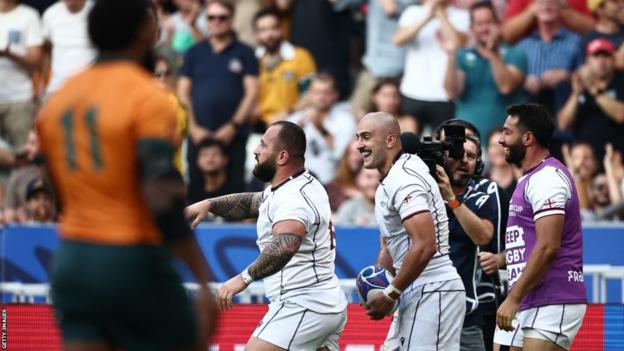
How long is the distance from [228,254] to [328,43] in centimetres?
436

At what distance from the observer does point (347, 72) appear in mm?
17312


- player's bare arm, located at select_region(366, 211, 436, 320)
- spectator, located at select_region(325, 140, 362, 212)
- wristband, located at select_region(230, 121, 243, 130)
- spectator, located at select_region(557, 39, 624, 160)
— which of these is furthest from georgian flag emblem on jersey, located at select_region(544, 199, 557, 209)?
wristband, located at select_region(230, 121, 243, 130)

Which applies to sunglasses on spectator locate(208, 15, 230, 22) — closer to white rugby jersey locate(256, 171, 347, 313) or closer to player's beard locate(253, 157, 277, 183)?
player's beard locate(253, 157, 277, 183)

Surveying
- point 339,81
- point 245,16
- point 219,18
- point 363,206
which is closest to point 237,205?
point 363,206

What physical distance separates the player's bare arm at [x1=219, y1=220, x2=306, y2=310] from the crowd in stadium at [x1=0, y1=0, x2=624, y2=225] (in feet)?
18.4

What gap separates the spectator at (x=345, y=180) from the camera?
49.4ft

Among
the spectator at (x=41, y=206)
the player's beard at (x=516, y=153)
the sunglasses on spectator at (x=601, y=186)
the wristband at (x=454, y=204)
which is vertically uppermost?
the player's beard at (x=516, y=153)

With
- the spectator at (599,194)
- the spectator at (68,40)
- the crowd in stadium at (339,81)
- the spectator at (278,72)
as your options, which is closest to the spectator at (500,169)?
the crowd in stadium at (339,81)

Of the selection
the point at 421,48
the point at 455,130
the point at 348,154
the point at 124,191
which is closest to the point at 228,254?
the point at 348,154

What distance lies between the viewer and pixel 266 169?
9133 millimetres

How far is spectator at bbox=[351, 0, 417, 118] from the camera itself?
16203 mm

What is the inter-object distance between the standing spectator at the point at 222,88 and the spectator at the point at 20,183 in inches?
74.4

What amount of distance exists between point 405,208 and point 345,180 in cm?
714

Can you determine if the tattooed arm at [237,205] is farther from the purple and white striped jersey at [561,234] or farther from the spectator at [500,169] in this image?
the spectator at [500,169]
